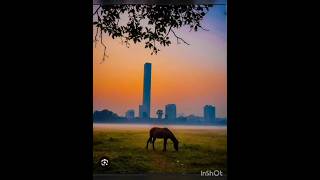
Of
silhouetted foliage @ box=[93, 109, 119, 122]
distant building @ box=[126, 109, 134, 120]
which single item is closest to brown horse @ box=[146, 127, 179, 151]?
distant building @ box=[126, 109, 134, 120]

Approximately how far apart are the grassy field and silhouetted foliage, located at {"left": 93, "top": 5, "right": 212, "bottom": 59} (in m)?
0.53

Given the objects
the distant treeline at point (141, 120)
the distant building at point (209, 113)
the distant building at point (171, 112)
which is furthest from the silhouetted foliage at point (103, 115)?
the distant building at point (209, 113)

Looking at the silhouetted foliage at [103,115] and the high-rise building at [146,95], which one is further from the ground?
the high-rise building at [146,95]

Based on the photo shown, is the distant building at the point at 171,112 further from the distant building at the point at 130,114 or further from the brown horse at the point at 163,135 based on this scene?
Result: the distant building at the point at 130,114

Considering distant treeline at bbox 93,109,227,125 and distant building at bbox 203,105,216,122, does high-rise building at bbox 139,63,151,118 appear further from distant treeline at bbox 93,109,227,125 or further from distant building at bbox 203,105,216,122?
distant building at bbox 203,105,216,122

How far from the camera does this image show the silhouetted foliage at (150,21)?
260 centimetres

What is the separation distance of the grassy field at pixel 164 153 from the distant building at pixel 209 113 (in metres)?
0.07

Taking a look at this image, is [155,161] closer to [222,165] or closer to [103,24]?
[222,165]

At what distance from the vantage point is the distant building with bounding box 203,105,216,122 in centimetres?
254

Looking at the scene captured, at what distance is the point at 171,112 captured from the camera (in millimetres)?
2596
